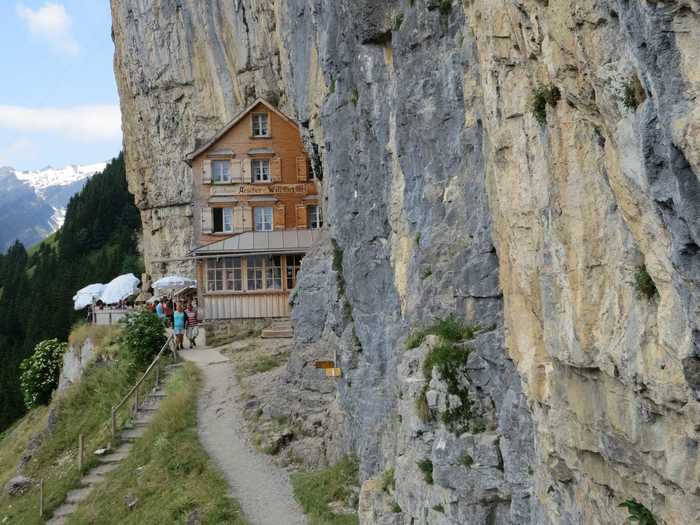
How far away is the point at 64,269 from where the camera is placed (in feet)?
254

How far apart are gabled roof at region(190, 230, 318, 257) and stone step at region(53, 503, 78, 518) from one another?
14.5 metres

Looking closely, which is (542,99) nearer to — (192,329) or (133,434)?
(133,434)

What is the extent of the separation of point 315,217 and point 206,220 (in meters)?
5.24

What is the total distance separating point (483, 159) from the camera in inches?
405

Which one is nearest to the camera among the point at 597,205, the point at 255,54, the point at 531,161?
the point at 597,205

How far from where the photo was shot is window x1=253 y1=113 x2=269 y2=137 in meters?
35.6

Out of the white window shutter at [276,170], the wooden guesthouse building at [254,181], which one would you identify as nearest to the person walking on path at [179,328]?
the wooden guesthouse building at [254,181]

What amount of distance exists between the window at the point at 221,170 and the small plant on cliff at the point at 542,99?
29.1 m

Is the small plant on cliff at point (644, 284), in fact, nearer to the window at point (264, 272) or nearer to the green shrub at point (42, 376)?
the window at point (264, 272)

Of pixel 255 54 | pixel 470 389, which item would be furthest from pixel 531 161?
pixel 255 54

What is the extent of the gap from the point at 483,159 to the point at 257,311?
2278 centimetres

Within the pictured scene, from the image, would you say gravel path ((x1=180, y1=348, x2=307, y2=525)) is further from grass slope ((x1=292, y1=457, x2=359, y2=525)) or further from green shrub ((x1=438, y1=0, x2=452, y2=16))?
green shrub ((x1=438, y1=0, x2=452, y2=16))

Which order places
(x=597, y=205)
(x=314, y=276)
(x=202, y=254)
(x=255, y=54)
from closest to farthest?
(x=597, y=205) → (x=314, y=276) → (x=202, y=254) → (x=255, y=54)

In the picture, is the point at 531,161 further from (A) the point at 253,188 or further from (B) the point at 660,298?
(A) the point at 253,188
